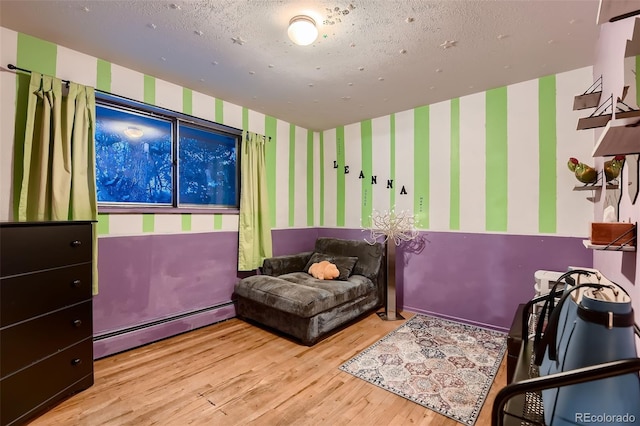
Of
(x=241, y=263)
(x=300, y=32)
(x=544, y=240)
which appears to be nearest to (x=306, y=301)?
(x=241, y=263)

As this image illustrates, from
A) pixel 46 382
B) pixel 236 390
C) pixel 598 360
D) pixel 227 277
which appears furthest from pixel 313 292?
pixel 598 360

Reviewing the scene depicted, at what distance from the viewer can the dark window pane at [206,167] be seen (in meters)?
3.13

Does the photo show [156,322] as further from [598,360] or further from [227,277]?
[598,360]

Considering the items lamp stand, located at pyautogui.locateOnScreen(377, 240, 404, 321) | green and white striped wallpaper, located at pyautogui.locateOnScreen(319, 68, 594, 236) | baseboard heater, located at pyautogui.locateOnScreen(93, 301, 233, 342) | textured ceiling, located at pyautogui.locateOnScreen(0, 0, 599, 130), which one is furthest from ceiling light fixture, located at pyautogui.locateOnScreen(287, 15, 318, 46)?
baseboard heater, located at pyautogui.locateOnScreen(93, 301, 233, 342)

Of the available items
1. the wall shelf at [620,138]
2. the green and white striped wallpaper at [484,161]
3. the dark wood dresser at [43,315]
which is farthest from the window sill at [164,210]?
the wall shelf at [620,138]

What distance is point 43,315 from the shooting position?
1.76 metres

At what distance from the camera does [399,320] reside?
3307mm

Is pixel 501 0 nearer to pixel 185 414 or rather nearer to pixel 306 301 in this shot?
pixel 306 301

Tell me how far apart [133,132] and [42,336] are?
1.84 m

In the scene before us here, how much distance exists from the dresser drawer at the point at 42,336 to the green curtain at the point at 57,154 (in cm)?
38

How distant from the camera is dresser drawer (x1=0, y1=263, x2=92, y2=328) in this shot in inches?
62.5

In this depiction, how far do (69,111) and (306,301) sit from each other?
2468 mm

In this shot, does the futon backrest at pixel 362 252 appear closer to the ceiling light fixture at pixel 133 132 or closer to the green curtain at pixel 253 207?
the green curtain at pixel 253 207

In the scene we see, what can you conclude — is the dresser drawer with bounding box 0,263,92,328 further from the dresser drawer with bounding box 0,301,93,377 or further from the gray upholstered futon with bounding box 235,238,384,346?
the gray upholstered futon with bounding box 235,238,384,346
